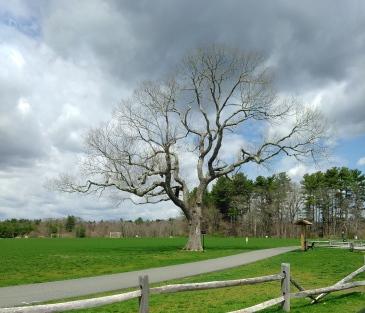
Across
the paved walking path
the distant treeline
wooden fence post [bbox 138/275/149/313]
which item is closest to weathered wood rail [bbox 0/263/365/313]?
wooden fence post [bbox 138/275/149/313]

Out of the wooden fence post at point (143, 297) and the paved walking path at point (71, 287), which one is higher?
the wooden fence post at point (143, 297)

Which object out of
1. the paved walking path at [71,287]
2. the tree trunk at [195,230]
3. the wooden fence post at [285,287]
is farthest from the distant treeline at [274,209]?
the wooden fence post at [285,287]

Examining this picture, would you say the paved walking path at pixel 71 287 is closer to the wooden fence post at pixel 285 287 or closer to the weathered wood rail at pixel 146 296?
the weathered wood rail at pixel 146 296

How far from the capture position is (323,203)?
294 feet

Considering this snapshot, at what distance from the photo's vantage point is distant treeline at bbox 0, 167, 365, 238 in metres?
87.2

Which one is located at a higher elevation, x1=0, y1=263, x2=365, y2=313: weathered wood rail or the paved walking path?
x1=0, y1=263, x2=365, y2=313: weathered wood rail

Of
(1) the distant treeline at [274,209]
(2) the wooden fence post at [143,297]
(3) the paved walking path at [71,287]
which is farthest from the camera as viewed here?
(1) the distant treeline at [274,209]

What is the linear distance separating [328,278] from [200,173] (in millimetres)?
21016

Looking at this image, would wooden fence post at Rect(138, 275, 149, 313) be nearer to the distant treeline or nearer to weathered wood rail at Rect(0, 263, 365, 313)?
weathered wood rail at Rect(0, 263, 365, 313)

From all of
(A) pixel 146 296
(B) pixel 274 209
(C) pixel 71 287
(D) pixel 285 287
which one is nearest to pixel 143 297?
(A) pixel 146 296

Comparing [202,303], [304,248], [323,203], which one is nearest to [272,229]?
[323,203]

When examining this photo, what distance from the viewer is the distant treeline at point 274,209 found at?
87.2 meters

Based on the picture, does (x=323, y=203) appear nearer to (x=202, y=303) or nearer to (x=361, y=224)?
(x=361, y=224)

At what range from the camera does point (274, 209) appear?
96.0m
